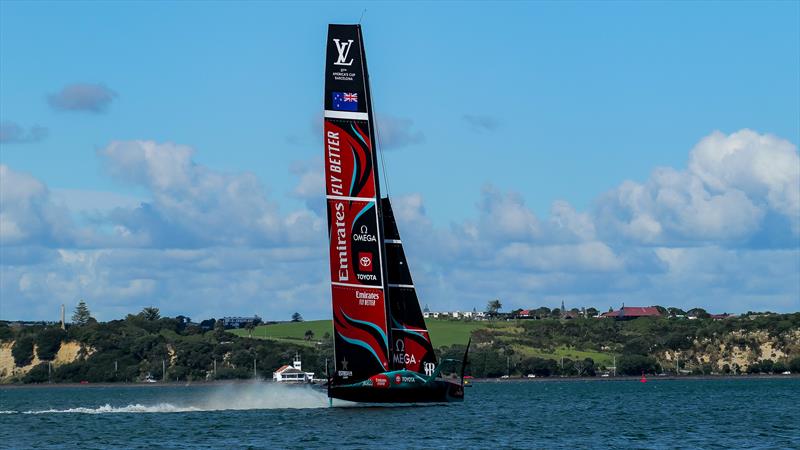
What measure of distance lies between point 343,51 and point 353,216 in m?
9.05

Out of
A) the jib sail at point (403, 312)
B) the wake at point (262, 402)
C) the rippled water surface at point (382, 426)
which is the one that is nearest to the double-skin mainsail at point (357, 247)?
the jib sail at point (403, 312)

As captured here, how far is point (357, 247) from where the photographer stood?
7925 cm

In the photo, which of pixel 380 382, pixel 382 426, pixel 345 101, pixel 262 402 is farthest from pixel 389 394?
pixel 262 402

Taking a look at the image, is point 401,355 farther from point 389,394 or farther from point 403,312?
point 389,394

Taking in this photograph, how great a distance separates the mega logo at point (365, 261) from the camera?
79.3m

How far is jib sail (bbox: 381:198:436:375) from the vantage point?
81062mm

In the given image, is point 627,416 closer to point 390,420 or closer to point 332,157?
point 390,420

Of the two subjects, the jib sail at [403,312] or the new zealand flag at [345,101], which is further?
the jib sail at [403,312]

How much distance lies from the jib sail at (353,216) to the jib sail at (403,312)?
1.43 metres

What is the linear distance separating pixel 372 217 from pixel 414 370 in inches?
360

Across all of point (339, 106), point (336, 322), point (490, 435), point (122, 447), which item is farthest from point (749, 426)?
point (122, 447)

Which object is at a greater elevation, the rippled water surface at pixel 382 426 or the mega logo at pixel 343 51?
the mega logo at pixel 343 51

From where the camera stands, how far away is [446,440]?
67375 millimetres

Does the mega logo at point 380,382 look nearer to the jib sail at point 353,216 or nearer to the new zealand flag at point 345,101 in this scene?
the jib sail at point 353,216
